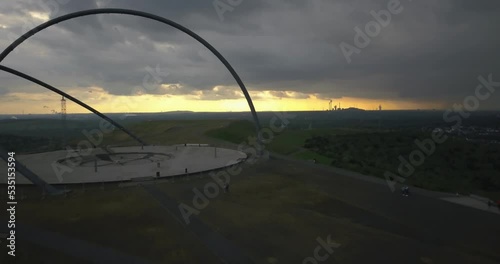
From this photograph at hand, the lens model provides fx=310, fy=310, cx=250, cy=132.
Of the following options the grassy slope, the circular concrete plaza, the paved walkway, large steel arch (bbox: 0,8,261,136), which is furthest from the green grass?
the grassy slope

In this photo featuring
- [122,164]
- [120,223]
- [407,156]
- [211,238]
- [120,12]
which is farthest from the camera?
[407,156]

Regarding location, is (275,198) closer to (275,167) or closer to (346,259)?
(346,259)

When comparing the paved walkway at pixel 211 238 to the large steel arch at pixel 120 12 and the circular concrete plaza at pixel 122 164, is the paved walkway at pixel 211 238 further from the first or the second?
the large steel arch at pixel 120 12

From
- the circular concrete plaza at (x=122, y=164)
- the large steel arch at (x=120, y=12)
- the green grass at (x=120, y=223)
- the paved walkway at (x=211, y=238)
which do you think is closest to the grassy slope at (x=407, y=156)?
the large steel arch at (x=120, y=12)

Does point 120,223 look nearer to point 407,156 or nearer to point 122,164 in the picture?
point 122,164

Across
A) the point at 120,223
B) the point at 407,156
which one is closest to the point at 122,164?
the point at 120,223

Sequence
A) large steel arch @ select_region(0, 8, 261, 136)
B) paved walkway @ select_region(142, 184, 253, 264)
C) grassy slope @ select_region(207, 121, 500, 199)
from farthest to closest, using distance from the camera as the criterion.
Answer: grassy slope @ select_region(207, 121, 500, 199) < large steel arch @ select_region(0, 8, 261, 136) < paved walkway @ select_region(142, 184, 253, 264)

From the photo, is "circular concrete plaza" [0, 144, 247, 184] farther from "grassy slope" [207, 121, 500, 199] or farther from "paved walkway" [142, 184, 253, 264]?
"grassy slope" [207, 121, 500, 199]
